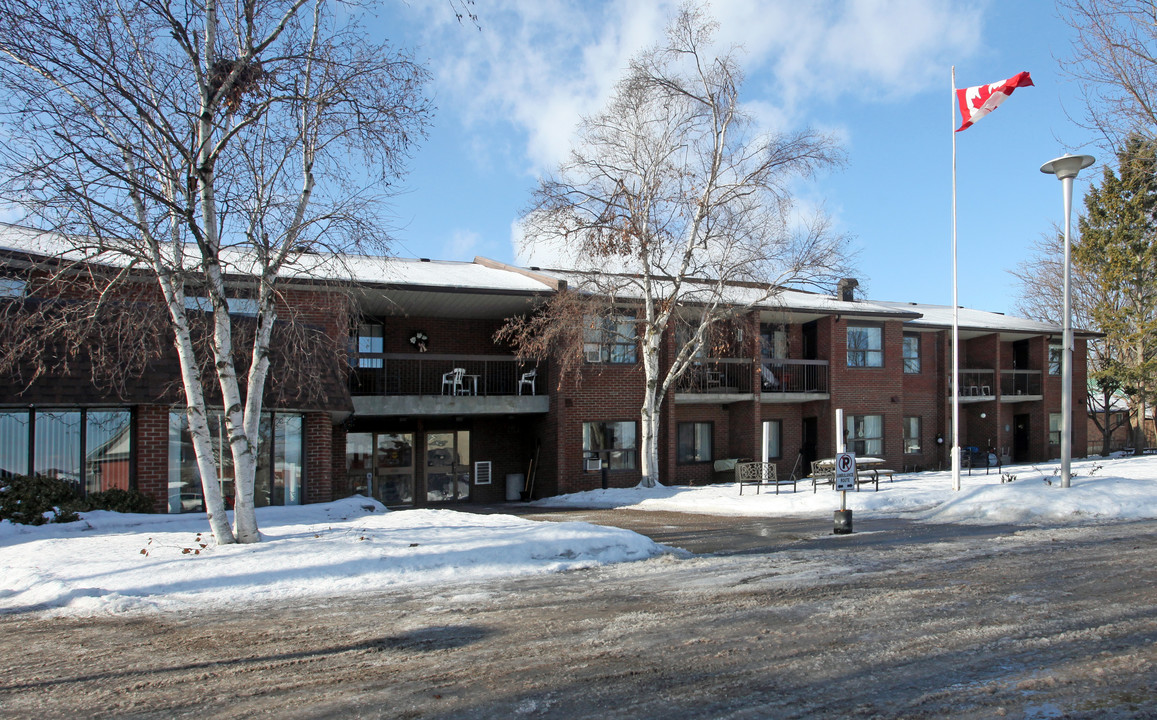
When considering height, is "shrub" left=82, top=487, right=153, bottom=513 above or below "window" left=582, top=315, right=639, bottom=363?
below

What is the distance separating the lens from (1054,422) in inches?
1275

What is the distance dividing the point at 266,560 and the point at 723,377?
1884 cm

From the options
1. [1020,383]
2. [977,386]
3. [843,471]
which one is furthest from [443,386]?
[1020,383]

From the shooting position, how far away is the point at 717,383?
25.4m

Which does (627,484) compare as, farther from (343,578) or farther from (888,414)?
(343,578)

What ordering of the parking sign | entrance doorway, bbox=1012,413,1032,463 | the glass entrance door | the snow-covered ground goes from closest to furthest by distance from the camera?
the snow-covered ground, the parking sign, the glass entrance door, entrance doorway, bbox=1012,413,1032,463

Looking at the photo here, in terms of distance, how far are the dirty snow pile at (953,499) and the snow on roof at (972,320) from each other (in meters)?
7.33

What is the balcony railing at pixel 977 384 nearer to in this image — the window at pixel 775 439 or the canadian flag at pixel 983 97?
the window at pixel 775 439

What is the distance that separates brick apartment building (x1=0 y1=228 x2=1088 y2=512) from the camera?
46.2 feet

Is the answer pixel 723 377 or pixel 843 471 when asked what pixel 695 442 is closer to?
pixel 723 377

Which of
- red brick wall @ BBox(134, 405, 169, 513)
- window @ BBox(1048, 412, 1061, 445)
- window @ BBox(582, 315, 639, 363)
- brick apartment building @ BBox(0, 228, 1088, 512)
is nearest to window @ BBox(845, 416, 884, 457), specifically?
brick apartment building @ BBox(0, 228, 1088, 512)

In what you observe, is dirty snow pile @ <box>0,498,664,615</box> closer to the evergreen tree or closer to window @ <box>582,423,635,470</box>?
window @ <box>582,423,635,470</box>

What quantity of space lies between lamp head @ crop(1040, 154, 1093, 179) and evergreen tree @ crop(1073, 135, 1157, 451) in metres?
18.4

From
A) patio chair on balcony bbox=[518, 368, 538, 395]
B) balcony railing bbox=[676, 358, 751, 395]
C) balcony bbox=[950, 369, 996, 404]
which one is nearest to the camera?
patio chair on balcony bbox=[518, 368, 538, 395]
